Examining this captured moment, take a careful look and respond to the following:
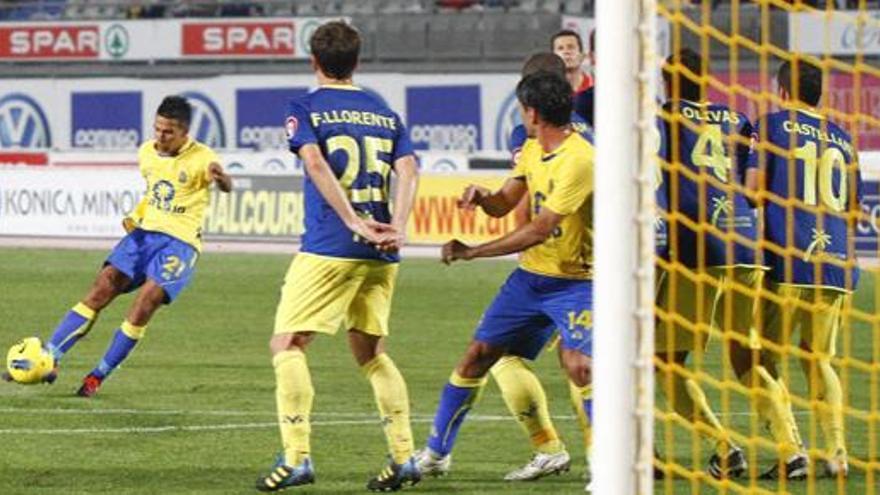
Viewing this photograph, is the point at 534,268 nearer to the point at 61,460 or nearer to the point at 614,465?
the point at 61,460

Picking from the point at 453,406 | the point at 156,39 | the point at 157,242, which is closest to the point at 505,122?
the point at 156,39

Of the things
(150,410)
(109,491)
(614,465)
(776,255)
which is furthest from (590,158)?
(150,410)

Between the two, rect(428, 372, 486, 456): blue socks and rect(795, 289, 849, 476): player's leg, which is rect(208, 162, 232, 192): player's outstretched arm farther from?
rect(795, 289, 849, 476): player's leg

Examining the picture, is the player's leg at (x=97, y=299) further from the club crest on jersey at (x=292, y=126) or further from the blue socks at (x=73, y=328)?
the club crest on jersey at (x=292, y=126)

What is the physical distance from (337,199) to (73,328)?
14.7 feet

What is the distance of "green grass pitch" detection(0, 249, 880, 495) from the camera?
391 inches

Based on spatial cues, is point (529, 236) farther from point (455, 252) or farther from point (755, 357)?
point (755, 357)

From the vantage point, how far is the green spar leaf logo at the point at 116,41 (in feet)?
123

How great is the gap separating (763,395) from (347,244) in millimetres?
2094

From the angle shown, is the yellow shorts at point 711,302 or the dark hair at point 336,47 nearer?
the dark hair at point 336,47

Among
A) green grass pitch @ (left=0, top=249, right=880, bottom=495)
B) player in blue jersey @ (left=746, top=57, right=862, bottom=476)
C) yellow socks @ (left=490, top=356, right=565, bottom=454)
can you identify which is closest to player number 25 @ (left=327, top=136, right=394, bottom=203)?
yellow socks @ (left=490, top=356, right=565, bottom=454)

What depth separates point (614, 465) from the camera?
6.21 meters

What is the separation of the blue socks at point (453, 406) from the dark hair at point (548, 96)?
1.29m

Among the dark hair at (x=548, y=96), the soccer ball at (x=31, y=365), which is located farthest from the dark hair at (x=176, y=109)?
the dark hair at (x=548, y=96)
